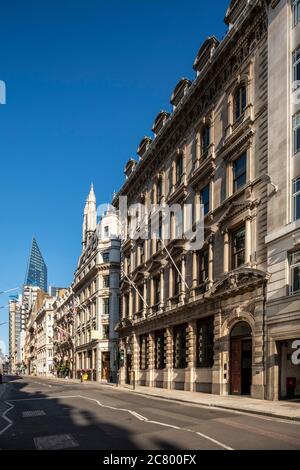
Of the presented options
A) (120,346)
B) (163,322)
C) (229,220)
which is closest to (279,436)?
(229,220)

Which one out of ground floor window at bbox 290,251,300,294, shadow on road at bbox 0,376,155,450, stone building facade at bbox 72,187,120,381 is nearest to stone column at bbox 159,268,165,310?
ground floor window at bbox 290,251,300,294

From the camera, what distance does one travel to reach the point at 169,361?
40.7 m

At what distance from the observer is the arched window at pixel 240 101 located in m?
31.4

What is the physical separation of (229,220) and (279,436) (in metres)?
19.1

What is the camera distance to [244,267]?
92.4 ft

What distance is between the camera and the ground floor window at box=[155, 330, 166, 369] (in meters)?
43.0

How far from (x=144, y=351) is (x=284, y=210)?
27.3 meters

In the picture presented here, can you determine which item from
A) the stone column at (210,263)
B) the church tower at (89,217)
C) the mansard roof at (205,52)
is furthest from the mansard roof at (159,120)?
the church tower at (89,217)

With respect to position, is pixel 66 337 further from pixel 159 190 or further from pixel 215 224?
pixel 215 224

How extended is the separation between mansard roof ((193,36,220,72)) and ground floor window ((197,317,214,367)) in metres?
18.5

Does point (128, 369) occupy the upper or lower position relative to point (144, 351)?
lower

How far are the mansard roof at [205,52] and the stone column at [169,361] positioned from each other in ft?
66.6

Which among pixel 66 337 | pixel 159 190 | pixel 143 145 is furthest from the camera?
pixel 66 337

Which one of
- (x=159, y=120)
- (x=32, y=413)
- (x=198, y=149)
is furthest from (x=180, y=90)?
(x=32, y=413)
